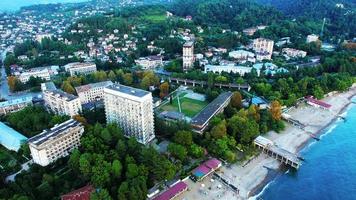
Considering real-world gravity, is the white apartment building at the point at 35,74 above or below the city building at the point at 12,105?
above

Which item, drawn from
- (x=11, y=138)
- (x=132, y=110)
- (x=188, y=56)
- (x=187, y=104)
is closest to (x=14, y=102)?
(x=11, y=138)

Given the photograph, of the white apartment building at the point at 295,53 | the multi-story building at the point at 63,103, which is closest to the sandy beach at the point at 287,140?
the white apartment building at the point at 295,53

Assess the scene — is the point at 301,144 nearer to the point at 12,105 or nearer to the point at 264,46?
the point at 264,46

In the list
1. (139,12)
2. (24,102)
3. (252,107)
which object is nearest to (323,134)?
(252,107)

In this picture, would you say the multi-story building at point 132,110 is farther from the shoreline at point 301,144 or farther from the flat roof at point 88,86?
the shoreline at point 301,144

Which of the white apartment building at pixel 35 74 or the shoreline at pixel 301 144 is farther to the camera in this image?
the white apartment building at pixel 35 74

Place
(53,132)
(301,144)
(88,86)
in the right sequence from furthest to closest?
1. (88,86)
2. (301,144)
3. (53,132)
